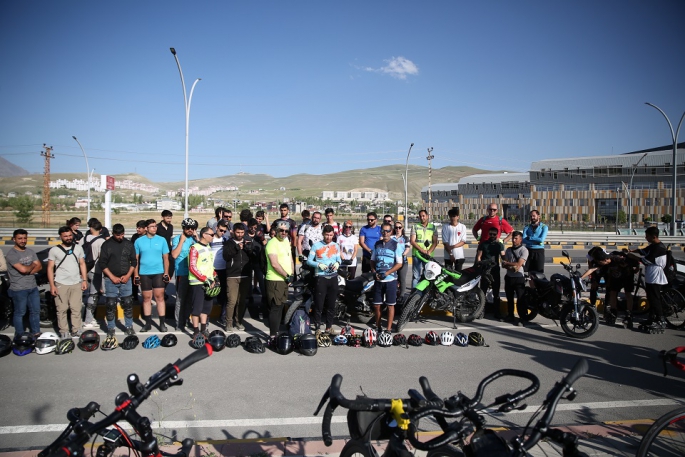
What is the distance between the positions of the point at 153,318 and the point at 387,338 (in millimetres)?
5060

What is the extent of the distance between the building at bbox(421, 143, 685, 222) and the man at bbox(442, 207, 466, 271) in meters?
60.3

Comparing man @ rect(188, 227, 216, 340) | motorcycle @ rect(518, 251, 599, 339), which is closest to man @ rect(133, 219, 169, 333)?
man @ rect(188, 227, 216, 340)

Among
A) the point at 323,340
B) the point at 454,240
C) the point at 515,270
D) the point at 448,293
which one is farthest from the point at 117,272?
the point at 515,270

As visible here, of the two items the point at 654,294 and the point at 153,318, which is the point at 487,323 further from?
the point at 153,318

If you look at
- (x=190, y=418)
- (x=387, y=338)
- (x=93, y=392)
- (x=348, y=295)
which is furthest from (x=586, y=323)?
(x=93, y=392)

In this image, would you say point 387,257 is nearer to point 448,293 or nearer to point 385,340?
point 385,340

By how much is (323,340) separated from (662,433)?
496 centimetres

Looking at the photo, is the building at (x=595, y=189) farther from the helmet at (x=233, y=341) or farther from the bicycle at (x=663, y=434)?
the bicycle at (x=663, y=434)

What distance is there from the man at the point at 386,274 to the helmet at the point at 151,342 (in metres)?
3.82

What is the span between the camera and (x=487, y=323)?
8914mm

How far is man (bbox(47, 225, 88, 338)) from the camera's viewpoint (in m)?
7.40

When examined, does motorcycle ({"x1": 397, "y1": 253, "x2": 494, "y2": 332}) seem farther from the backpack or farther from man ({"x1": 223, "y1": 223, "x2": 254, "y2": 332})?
man ({"x1": 223, "y1": 223, "x2": 254, "y2": 332})

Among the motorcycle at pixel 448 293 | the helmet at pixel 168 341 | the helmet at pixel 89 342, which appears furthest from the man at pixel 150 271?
the motorcycle at pixel 448 293

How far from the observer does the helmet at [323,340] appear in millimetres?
7281
